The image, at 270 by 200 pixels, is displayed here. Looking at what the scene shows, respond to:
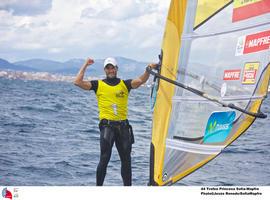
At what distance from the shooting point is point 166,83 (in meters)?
3.36

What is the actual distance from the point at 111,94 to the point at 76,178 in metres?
1.50

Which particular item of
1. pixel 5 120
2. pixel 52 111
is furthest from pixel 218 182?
pixel 52 111

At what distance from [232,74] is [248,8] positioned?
41 cm

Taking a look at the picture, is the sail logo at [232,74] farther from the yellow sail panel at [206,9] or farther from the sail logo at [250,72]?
the yellow sail panel at [206,9]

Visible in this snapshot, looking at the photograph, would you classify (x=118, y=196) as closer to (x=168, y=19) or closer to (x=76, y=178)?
(x=168, y=19)

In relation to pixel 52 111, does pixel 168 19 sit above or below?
above

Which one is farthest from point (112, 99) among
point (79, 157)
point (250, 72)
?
point (79, 157)

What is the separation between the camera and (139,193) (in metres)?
3.39

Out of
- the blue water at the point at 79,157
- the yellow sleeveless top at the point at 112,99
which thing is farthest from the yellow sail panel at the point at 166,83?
the blue water at the point at 79,157

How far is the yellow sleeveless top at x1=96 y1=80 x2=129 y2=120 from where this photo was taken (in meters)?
3.61

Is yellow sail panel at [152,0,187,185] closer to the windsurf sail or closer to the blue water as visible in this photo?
the windsurf sail

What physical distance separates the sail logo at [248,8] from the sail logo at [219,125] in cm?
60

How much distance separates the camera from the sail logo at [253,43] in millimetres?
3091

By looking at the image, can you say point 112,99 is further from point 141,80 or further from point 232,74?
point 232,74
